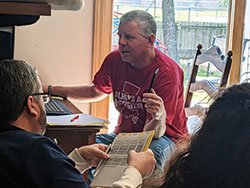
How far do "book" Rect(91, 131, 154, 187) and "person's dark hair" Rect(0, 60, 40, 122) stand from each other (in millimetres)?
314

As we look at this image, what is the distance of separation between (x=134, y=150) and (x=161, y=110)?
539 mm

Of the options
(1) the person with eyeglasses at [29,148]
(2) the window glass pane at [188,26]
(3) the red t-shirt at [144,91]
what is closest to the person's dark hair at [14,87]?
(1) the person with eyeglasses at [29,148]

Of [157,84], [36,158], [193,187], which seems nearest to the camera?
[193,187]

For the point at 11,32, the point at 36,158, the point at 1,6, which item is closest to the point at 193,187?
the point at 36,158

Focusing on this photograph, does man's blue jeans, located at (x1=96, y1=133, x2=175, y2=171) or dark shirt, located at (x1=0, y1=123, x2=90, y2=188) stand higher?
dark shirt, located at (x1=0, y1=123, x2=90, y2=188)

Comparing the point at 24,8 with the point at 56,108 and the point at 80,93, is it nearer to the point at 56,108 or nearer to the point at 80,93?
the point at 56,108

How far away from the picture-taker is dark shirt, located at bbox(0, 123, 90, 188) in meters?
1.03

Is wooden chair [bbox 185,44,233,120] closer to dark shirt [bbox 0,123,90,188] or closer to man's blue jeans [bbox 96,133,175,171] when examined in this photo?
man's blue jeans [bbox 96,133,175,171]

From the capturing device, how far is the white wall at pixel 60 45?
264 centimetres

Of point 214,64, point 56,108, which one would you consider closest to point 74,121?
point 56,108

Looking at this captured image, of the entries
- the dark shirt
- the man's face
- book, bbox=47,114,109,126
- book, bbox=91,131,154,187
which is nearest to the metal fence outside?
the man's face

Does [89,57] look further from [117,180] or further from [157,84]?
[117,180]

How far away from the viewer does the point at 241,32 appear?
9.42 ft

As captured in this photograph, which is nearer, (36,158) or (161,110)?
(36,158)
